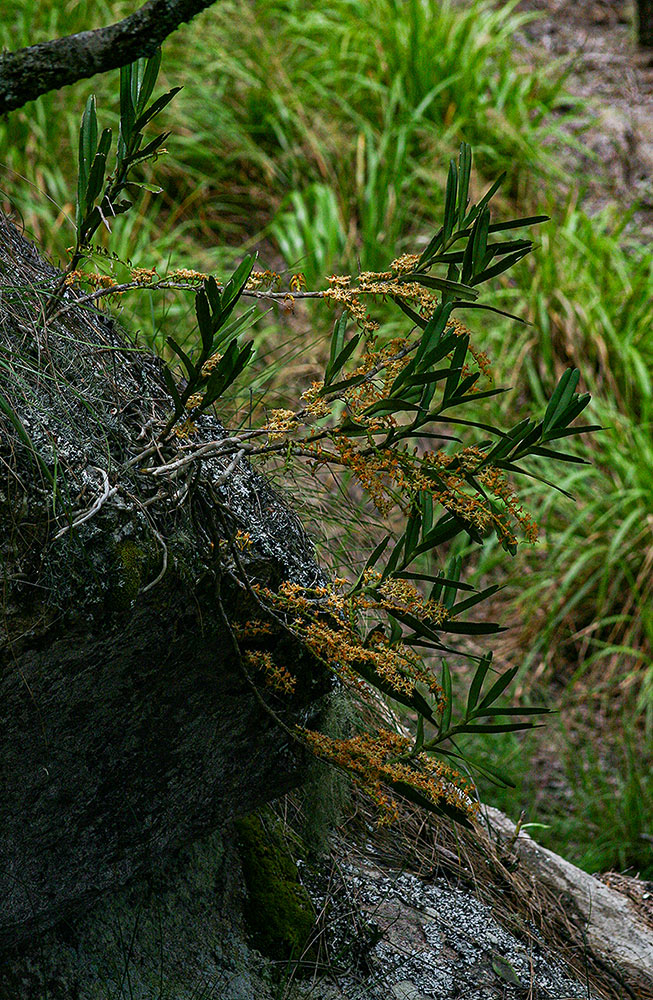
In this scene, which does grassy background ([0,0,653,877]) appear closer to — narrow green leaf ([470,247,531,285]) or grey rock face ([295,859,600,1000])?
grey rock face ([295,859,600,1000])

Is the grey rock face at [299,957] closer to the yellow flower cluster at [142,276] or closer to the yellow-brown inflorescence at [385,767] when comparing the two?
the yellow-brown inflorescence at [385,767]

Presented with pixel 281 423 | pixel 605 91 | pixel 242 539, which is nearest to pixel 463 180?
pixel 281 423

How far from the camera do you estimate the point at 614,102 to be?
204 inches

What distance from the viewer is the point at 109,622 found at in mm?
1053

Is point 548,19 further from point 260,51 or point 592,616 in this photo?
point 592,616

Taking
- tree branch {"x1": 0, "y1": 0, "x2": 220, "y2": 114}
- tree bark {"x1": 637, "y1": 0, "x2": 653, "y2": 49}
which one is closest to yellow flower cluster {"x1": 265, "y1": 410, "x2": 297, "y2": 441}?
tree branch {"x1": 0, "y1": 0, "x2": 220, "y2": 114}

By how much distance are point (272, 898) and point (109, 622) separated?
0.70 metres

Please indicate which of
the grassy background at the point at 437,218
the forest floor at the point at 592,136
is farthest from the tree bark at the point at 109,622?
the forest floor at the point at 592,136

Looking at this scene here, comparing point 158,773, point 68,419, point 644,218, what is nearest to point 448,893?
point 158,773

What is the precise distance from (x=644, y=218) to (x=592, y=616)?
2.21 m

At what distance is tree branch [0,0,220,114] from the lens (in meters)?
0.96

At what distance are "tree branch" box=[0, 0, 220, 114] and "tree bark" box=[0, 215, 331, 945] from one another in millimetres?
233

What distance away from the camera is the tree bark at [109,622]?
1031 millimetres

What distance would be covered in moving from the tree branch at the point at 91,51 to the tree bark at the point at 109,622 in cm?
23
